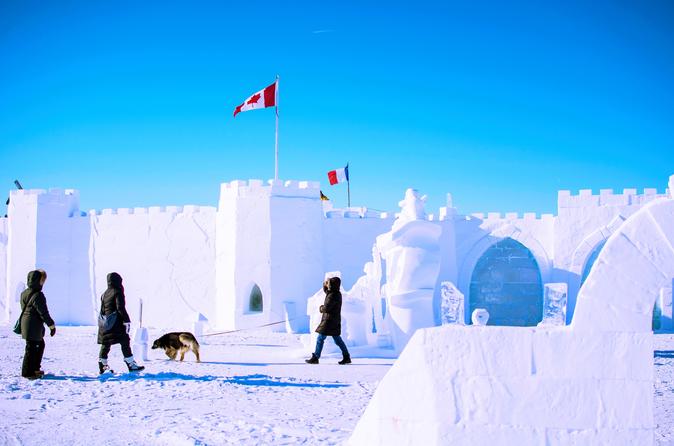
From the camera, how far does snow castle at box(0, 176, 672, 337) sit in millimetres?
16906

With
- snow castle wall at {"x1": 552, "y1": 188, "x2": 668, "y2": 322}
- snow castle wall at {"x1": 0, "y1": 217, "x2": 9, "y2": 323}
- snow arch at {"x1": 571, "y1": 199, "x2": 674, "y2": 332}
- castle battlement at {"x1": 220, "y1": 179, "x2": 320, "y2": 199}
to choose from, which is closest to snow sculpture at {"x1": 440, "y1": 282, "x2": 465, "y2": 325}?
snow castle wall at {"x1": 552, "y1": 188, "x2": 668, "y2": 322}

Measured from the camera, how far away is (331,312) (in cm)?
886

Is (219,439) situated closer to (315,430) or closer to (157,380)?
(315,430)

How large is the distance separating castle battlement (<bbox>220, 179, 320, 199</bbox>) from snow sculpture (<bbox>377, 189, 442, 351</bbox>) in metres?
6.62

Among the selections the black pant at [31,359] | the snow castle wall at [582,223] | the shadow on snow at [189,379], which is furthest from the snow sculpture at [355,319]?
the snow castle wall at [582,223]

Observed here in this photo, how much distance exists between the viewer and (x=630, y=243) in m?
3.53

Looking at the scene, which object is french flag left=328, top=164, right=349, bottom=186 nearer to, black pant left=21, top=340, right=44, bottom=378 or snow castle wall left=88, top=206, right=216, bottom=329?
snow castle wall left=88, top=206, right=216, bottom=329

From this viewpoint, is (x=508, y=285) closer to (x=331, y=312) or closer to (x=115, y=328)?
(x=331, y=312)

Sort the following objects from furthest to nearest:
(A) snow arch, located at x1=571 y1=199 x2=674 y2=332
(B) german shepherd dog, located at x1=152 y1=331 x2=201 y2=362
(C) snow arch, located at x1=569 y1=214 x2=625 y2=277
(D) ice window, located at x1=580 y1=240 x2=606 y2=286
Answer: (D) ice window, located at x1=580 y1=240 x2=606 y2=286 < (C) snow arch, located at x1=569 y1=214 x2=625 y2=277 < (B) german shepherd dog, located at x1=152 y1=331 x2=201 y2=362 < (A) snow arch, located at x1=571 y1=199 x2=674 y2=332

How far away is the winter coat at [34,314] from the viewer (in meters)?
7.05

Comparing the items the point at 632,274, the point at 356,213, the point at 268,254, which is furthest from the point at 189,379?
the point at 356,213

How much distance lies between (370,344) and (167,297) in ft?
31.3

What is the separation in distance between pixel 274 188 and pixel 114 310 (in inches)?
387

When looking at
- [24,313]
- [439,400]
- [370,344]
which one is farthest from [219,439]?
[370,344]
